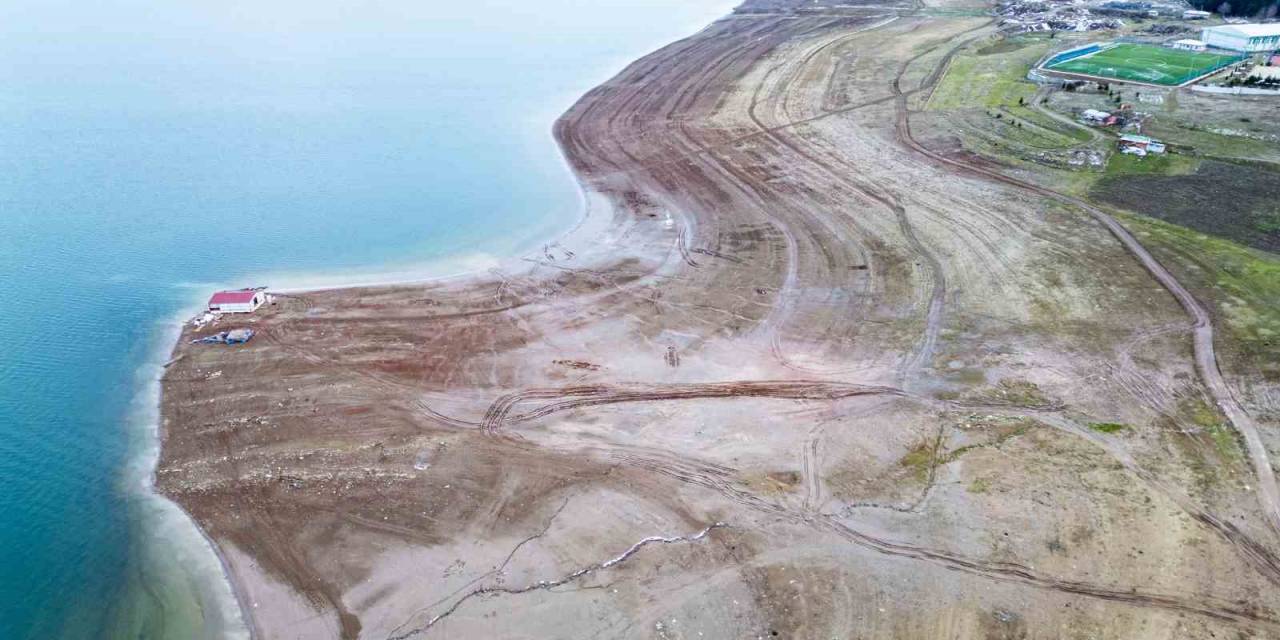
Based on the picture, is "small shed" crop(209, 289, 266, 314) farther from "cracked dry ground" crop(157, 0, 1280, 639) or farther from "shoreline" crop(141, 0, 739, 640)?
"shoreline" crop(141, 0, 739, 640)

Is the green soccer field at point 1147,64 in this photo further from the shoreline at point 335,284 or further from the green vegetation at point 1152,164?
the shoreline at point 335,284

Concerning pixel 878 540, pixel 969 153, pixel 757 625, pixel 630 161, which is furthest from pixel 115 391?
pixel 969 153

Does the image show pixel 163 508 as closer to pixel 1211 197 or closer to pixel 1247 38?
pixel 1211 197

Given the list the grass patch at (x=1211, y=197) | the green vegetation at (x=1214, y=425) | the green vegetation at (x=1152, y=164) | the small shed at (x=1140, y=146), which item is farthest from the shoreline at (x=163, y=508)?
the small shed at (x=1140, y=146)

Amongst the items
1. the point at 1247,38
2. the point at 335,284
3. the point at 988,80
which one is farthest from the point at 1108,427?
the point at 1247,38

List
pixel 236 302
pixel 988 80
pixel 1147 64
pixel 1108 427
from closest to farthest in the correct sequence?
pixel 1108 427, pixel 236 302, pixel 988 80, pixel 1147 64

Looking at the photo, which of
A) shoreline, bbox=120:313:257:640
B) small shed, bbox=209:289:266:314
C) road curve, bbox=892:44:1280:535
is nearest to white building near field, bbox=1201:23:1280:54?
road curve, bbox=892:44:1280:535
